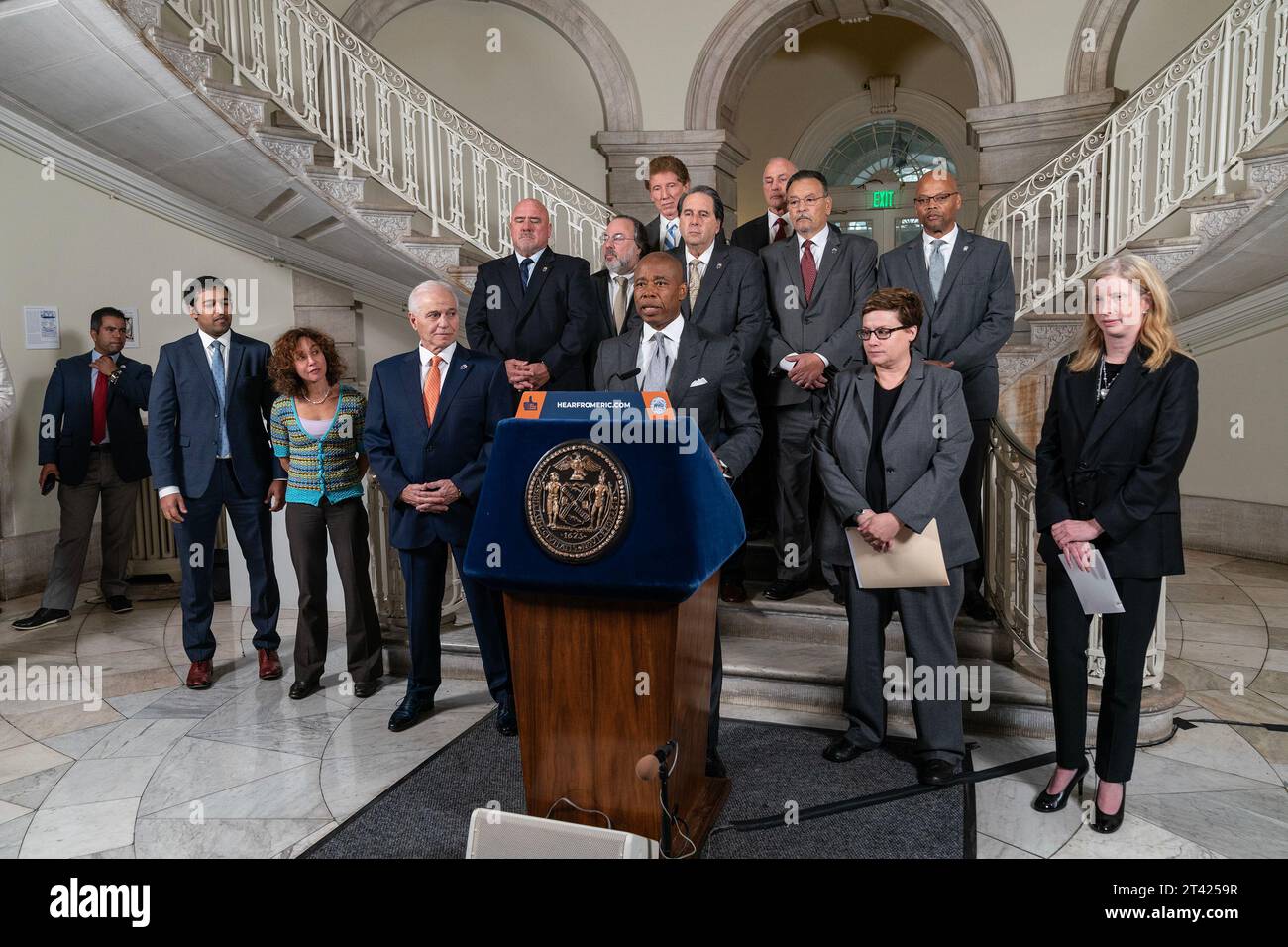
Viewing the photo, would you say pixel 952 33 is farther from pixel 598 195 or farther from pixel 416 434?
pixel 416 434

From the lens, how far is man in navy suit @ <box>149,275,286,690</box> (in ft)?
13.4

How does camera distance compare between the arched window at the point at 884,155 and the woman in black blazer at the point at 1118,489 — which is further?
the arched window at the point at 884,155

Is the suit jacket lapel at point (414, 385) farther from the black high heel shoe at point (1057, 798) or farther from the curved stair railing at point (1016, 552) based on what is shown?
the black high heel shoe at point (1057, 798)

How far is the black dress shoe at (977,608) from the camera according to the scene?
3742mm

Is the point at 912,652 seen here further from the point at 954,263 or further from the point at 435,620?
the point at 435,620

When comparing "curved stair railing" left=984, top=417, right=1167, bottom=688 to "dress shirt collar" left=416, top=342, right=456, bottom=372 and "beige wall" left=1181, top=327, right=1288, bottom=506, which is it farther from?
"beige wall" left=1181, top=327, right=1288, bottom=506

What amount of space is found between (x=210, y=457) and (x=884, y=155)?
1006 cm

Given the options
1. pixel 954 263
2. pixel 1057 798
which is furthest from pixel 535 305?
pixel 1057 798

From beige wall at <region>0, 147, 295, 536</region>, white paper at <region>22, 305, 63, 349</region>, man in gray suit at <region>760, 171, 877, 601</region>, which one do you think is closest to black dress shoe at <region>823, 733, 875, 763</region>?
man in gray suit at <region>760, 171, 877, 601</region>

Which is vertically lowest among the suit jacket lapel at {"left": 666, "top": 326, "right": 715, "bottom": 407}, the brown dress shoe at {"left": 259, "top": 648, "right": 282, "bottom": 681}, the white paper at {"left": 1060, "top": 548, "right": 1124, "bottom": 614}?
the brown dress shoe at {"left": 259, "top": 648, "right": 282, "bottom": 681}

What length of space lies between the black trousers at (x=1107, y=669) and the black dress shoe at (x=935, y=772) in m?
0.33

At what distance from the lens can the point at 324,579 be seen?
4004 millimetres

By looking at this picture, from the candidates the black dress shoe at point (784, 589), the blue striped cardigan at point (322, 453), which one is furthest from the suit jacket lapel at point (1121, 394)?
the blue striped cardigan at point (322, 453)

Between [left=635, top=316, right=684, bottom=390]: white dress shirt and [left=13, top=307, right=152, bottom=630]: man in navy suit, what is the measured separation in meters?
4.03
